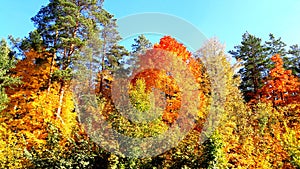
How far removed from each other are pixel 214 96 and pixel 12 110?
13.3 metres

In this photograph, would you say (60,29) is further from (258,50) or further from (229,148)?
(258,50)

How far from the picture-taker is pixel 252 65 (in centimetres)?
3309

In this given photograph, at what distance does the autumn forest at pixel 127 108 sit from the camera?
1334cm

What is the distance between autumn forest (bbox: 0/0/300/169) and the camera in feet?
43.8

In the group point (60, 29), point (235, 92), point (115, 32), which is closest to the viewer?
point (235, 92)

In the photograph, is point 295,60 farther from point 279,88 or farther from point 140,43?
point 140,43

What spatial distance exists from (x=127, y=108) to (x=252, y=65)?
70.9 feet

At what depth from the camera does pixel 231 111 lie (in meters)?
17.0

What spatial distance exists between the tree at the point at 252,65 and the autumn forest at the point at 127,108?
1.39m

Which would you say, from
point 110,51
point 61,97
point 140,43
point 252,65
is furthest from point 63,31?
point 252,65

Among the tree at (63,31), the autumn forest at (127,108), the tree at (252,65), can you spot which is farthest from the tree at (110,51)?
the tree at (252,65)

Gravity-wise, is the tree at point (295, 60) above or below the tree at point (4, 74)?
above

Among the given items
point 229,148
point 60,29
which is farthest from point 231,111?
point 60,29

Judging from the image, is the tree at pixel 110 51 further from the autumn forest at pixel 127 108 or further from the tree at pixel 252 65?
the tree at pixel 252 65
